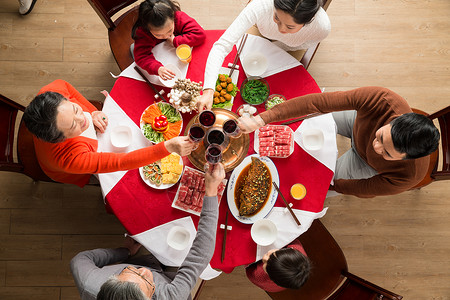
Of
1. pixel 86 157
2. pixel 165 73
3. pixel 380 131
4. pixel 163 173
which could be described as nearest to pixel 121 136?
pixel 86 157

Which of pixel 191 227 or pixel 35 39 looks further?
pixel 35 39

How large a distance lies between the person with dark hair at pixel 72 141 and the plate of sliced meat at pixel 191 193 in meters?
0.21

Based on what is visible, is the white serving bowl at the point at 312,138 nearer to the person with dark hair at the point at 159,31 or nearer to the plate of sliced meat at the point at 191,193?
the plate of sliced meat at the point at 191,193

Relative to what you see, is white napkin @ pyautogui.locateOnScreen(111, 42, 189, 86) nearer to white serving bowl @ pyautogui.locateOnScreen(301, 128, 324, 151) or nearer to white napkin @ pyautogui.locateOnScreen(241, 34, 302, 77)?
white napkin @ pyautogui.locateOnScreen(241, 34, 302, 77)

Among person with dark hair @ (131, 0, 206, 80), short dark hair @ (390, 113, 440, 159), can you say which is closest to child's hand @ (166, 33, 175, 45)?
A: person with dark hair @ (131, 0, 206, 80)

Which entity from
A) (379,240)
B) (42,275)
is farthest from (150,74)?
(379,240)

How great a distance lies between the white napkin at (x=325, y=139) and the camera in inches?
79.5

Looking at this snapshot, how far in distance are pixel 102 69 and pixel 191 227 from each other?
1.93 meters

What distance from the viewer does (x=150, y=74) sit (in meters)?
2.09

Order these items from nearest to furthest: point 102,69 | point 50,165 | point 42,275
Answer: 1. point 50,165
2. point 42,275
3. point 102,69

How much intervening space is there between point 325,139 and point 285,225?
0.58m

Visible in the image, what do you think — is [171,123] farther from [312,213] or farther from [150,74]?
[312,213]

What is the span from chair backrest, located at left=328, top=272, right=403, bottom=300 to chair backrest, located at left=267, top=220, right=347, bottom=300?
7cm

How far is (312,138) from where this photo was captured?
2039 mm
